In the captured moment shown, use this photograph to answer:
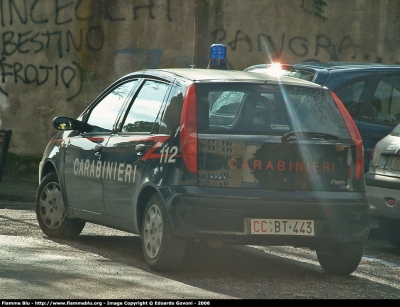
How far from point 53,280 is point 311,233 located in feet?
6.17

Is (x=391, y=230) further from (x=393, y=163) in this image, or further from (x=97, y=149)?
(x=97, y=149)

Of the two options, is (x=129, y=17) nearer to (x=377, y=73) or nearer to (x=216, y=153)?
(x=377, y=73)

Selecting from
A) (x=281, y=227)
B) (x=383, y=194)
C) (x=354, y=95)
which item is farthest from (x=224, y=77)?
(x=354, y=95)

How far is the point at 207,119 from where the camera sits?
6824mm

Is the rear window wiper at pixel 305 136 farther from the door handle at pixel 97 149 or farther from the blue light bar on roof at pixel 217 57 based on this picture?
the blue light bar on roof at pixel 217 57

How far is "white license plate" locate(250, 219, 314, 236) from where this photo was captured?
21.9ft

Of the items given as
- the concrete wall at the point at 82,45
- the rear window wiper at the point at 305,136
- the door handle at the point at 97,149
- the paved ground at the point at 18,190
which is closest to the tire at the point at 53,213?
the door handle at the point at 97,149

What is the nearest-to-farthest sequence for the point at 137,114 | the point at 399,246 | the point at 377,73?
the point at 137,114
the point at 399,246
the point at 377,73

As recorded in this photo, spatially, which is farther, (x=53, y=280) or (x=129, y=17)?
(x=129, y=17)

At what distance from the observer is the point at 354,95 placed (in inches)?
377

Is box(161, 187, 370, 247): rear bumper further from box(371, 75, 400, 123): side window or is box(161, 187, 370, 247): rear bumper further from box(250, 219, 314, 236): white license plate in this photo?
box(371, 75, 400, 123): side window

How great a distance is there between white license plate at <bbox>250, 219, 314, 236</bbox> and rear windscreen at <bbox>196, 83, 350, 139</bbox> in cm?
67

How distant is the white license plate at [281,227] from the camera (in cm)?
667

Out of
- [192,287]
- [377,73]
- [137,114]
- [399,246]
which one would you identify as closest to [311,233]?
[192,287]
